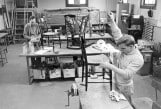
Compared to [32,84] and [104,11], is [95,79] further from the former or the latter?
[104,11]

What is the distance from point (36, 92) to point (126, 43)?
2.59m

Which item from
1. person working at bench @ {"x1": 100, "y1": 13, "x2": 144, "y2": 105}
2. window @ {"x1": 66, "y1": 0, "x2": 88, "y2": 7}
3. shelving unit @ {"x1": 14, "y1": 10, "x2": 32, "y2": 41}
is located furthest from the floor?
window @ {"x1": 66, "y1": 0, "x2": 88, "y2": 7}

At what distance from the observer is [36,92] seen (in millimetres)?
3947

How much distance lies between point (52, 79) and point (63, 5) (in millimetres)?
5090

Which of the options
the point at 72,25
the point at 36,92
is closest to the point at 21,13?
the point at 72,25

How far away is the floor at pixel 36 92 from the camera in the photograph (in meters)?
3.47

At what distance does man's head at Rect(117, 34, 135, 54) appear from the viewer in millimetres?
1938

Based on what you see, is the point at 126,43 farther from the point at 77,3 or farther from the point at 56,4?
the point at 56,4

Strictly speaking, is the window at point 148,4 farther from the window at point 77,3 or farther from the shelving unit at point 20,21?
the shelving unit at point 20,21

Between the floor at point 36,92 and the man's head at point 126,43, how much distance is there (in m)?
1.76

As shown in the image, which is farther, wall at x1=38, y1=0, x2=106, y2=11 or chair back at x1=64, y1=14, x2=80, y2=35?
wall at x1=38, y1=0, x2=106, y2=11

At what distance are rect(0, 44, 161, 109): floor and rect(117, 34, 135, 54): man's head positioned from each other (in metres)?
1.76

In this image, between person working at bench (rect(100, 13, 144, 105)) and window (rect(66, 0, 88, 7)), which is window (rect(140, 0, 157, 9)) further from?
person working at bench (rect(100, 13, 144, 105))

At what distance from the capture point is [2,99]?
3697 mm
